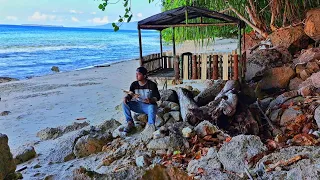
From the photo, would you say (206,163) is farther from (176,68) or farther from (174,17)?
(174,17)

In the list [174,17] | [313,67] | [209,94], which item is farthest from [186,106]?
[313,67]

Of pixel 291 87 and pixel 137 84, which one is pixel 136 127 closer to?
pixel 137 84

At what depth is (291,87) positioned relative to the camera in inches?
269

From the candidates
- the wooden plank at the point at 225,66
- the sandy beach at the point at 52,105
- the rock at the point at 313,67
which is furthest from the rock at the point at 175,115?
the rock at the point at 313,67

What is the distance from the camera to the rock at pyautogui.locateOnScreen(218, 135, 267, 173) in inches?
138

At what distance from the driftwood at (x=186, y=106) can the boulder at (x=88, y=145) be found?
140cm

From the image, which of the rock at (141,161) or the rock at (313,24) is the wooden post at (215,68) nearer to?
the rock at (141,161)

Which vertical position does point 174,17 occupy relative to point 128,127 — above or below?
above

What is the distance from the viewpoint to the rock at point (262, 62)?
7.64 m

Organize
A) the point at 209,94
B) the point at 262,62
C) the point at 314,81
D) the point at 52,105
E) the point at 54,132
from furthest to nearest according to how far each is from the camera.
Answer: the point at 52,105, the point at 262,62, the point at 209,94, the point at 54,132, the point at 314,81

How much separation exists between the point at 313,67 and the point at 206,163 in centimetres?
441

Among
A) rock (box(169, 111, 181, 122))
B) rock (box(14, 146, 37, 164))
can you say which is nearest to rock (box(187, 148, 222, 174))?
rock (box(169, 111, 181, 122))

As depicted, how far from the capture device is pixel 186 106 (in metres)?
5.73

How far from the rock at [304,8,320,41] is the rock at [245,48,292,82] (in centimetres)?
116
